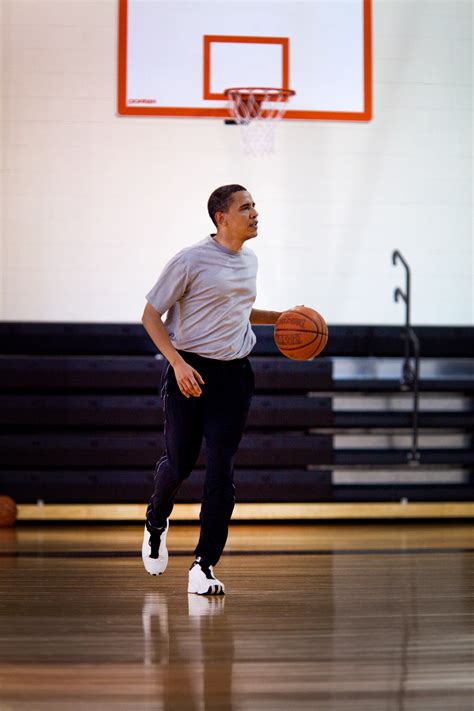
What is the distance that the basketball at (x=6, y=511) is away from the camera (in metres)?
7.20

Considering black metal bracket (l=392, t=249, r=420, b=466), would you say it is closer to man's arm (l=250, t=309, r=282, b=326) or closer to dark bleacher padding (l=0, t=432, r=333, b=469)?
dark bleacher padding (l=0, t=432, r=333, b=469)

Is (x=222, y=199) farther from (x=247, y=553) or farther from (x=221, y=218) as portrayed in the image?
(x=247, y=553)

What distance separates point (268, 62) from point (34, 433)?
10.0 feet

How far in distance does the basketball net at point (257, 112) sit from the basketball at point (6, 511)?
3.01m

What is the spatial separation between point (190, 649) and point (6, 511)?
4213 mm

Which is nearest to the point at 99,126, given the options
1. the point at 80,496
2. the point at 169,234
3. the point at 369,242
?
the point at 169,234

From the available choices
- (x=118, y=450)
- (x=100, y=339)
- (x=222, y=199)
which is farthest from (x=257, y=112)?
(x=222, y=199)

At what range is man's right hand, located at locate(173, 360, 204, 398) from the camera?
4082mm

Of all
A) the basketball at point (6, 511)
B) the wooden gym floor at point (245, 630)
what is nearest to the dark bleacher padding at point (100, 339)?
the basketball at point (6, 511)

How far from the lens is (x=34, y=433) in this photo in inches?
297

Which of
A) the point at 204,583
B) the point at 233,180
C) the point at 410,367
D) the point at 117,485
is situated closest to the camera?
the point at 204,583

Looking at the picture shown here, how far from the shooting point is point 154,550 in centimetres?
464

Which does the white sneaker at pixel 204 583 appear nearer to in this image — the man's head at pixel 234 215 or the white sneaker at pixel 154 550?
the white sneaker at pixel 154 550

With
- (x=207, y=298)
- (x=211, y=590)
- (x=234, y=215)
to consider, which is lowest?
(x=211, y=590)
